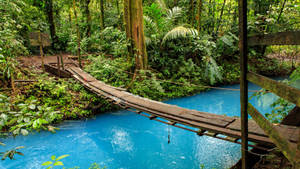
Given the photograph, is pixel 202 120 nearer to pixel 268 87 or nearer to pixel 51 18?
pixel 268 87

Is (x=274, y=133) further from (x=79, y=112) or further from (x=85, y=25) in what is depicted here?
(x=85, y=25)

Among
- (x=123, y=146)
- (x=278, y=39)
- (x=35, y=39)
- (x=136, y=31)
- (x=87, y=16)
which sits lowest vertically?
(x=123, y=146)

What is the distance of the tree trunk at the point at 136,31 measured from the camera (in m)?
6.39

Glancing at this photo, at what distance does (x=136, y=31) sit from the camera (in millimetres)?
6523

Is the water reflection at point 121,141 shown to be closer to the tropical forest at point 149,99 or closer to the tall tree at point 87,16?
the tropical forest at point 149,99

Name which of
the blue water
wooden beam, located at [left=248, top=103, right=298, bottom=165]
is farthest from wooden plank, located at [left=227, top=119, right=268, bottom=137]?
the blue water

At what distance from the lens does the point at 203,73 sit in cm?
817

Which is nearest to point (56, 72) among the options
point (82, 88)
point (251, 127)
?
point (82, 88)

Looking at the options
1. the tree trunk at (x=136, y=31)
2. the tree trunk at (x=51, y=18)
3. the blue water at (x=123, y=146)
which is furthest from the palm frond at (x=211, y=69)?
the tree trunk at (x=51, y=18)

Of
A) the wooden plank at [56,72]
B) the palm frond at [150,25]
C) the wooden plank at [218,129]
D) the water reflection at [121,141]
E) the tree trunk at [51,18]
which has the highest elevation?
the tree trunk at [51,18]

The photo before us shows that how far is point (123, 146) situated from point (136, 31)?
150 inches

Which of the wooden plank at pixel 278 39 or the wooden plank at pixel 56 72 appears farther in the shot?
the wooden plank at pixel 56 72

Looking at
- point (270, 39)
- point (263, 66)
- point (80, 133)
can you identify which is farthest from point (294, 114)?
point (263, 66)

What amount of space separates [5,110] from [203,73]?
7633 millimetres
